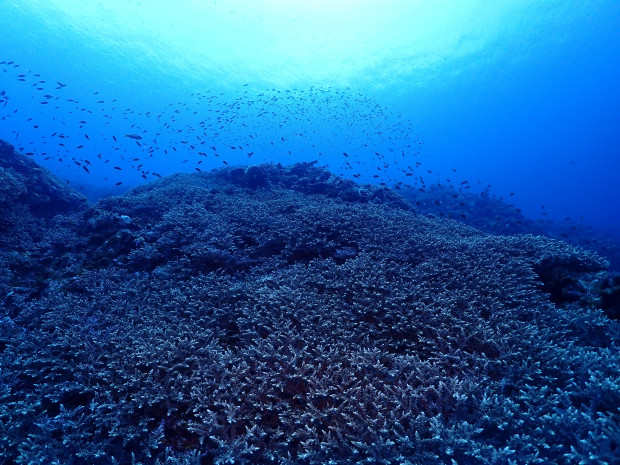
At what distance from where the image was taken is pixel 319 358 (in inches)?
156

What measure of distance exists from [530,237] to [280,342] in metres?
7.19

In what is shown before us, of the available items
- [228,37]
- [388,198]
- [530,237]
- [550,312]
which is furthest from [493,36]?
[550,312]

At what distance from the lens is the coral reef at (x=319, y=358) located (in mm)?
3035

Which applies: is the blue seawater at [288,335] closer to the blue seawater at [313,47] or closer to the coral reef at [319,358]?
the coral reef at [319,358]

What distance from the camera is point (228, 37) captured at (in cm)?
6066

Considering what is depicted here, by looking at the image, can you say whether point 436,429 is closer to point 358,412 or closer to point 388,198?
point 358,412

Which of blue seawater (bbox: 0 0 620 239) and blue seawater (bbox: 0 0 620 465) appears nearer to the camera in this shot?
blue seawater (bbox: 0 0 620 465)

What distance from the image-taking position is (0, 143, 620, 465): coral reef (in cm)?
304

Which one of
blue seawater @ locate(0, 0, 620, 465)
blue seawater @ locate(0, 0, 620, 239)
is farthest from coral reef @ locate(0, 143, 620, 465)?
blue seawater @ locate(0, 0, 620, 239)

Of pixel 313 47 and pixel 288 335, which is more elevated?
pixel 313 47

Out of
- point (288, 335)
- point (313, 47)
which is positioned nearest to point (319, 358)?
point (288, 335)

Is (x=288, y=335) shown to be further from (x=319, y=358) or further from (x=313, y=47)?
(x=313, y=47)

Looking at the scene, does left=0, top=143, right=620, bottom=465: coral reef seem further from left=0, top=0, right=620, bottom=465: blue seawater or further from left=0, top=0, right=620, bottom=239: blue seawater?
left=0, top=0, right=620, bottom=239: blue seawater

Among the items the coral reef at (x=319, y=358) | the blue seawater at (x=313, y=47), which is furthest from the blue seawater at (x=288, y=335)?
the blue seawater at (x=313, y=47)
